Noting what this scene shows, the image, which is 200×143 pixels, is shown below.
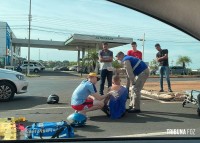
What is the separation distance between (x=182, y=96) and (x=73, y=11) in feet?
18.6

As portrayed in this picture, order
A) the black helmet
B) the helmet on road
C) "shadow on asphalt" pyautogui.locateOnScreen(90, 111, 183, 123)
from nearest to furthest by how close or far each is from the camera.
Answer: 1. the helmet on road
2. "shadow on asphalt" pyautogui.locateOnScreen(90, 111, 183, 123)
3. the black helmet

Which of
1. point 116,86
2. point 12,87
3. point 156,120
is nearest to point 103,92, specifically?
point 116,86

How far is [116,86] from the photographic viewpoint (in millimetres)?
5566

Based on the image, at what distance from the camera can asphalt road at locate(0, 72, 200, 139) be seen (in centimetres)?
421

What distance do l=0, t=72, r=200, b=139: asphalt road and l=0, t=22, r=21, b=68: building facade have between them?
1377mm

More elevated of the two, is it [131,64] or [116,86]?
[131,64]

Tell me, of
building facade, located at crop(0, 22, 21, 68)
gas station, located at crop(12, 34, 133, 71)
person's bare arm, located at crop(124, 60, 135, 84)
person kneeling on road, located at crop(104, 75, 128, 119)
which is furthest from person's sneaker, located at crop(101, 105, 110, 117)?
building facade, located at crop(0, 22, 21, 68)

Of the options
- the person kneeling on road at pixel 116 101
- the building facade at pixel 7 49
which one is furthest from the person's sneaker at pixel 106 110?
the building facade at pixel 7 49

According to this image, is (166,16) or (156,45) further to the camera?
(156,45)

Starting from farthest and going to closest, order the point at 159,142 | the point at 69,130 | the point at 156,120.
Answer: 1. the point at 156,120
2. the point at 69,130
3. the point at 159,142

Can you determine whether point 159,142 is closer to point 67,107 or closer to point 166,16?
point 166,16

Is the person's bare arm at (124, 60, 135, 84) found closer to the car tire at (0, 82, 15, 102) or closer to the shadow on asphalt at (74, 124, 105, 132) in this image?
the shadow on asphalt at (74, 124, 105, 132)

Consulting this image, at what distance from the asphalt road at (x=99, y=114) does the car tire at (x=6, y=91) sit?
0.84 ft

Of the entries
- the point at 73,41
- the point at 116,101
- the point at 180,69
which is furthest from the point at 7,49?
the point at 116,101
